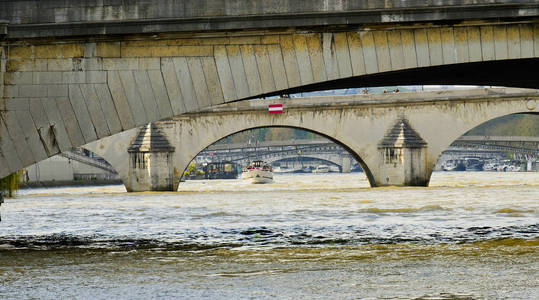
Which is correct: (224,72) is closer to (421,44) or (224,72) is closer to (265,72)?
(265,72)

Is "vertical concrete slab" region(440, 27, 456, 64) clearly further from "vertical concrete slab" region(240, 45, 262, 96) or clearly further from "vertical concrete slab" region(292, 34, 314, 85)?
"vertical concrete slab" region(240, 45, 262, 96)

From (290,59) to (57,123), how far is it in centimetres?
384

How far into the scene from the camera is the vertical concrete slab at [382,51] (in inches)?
543

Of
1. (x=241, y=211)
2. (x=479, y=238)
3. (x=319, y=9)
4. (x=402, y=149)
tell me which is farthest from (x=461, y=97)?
(x=319, y=9)

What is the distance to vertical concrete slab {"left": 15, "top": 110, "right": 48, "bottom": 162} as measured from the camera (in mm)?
13398

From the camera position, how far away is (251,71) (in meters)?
13.8

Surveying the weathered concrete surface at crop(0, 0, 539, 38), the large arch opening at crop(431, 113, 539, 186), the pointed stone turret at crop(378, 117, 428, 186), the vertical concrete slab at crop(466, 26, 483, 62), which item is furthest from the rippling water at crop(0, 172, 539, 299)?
the large arch opening at crop(431, 113, 539, 186)

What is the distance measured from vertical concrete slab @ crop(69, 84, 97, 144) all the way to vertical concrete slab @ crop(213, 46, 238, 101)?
2.18 m

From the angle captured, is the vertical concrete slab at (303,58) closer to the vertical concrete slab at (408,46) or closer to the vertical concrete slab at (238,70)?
the vertical concrete slab at (238,70)

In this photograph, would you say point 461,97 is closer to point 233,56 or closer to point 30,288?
point 233,56

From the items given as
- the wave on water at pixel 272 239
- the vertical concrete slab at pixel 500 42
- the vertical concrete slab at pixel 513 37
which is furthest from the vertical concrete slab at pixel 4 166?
the vertical concrete slab at pixel 513 37

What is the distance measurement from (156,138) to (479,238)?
2753 centimetres

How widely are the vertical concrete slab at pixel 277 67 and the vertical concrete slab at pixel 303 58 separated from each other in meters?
0.26

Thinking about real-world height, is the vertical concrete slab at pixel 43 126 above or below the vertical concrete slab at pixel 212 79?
below
